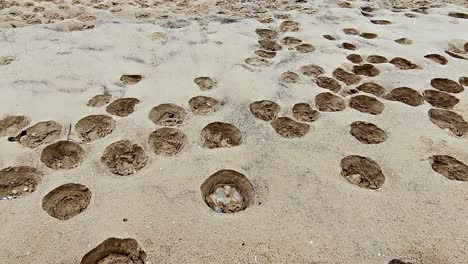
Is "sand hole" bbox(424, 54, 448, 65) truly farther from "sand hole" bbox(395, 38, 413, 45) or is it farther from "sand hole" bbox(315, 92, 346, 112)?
"sand hole" bbox(315, 92, 346, 112)

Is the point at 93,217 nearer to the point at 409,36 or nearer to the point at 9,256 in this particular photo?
the point at 9,256

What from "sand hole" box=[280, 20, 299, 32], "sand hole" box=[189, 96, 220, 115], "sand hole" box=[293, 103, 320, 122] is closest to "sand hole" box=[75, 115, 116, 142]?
"sand hole" box=[189, 96, 220, 115]

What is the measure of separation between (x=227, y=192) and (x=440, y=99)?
4.82 feet

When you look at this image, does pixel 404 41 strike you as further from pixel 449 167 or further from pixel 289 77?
pixel 449 167

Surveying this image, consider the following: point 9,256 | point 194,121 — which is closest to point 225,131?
point 194,121

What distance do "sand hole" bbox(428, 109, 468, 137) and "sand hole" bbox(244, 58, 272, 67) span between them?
1.07m

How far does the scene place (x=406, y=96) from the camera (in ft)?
6.93

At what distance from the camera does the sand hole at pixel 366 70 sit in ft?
7.66

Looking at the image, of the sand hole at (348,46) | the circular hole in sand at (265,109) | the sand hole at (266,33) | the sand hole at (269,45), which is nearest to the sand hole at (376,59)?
the sand hole at (348,46)

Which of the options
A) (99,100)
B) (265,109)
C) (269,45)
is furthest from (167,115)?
(269,45)

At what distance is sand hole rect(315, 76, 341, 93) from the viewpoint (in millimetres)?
2193

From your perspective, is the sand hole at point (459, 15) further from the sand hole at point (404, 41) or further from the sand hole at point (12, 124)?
the sand hole at point (12, 124)

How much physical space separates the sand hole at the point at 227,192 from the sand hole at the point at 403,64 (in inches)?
61.4

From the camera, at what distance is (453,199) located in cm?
146
